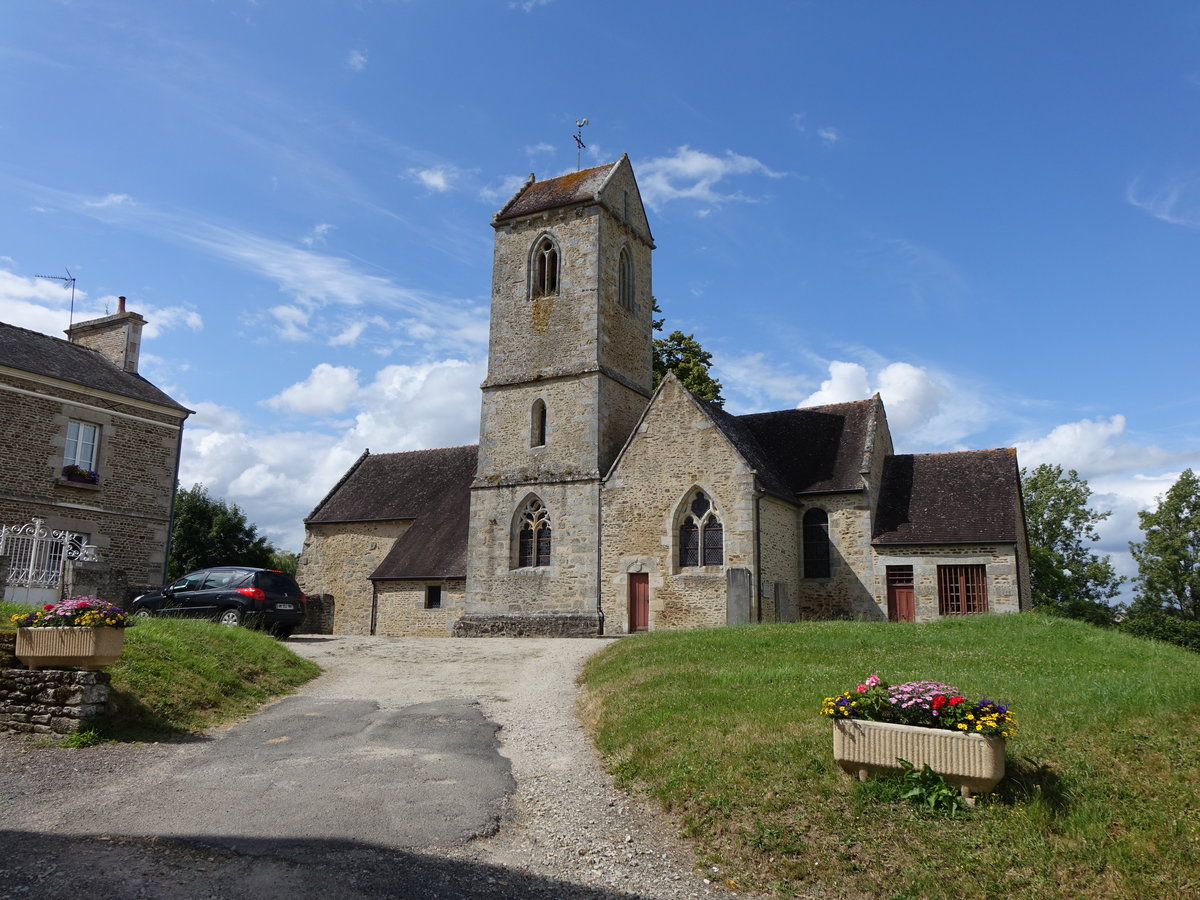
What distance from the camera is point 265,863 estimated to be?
617 centimetres

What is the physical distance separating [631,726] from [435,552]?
2040 centimetres

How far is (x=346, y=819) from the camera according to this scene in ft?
23.6

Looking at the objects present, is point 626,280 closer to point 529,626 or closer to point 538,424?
point 538,424

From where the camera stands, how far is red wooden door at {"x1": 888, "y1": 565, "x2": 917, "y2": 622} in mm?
23953

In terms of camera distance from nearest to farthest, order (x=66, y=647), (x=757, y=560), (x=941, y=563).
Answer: (x=66, y=647) < (x=757, y=560) < (x=941, y=563)

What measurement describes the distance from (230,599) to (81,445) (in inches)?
263

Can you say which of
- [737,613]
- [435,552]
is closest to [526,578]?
[435,552]

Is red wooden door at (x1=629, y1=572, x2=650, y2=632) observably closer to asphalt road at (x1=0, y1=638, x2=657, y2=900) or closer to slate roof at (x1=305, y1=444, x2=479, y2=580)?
slate roof at (x1=305, y1=444, x2=479, y2=580)

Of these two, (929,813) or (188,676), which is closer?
(929,813)

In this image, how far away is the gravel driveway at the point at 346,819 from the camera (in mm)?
5934

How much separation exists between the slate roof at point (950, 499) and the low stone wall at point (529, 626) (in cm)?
852

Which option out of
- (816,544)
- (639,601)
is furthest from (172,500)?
(816,544)

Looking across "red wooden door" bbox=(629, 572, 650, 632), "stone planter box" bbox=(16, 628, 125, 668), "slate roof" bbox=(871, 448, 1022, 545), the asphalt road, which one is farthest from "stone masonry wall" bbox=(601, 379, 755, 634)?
"stone planter box" bbox=(16, 628, 125, 668)

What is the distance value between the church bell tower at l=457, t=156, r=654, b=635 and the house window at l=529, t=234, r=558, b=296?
4cm
